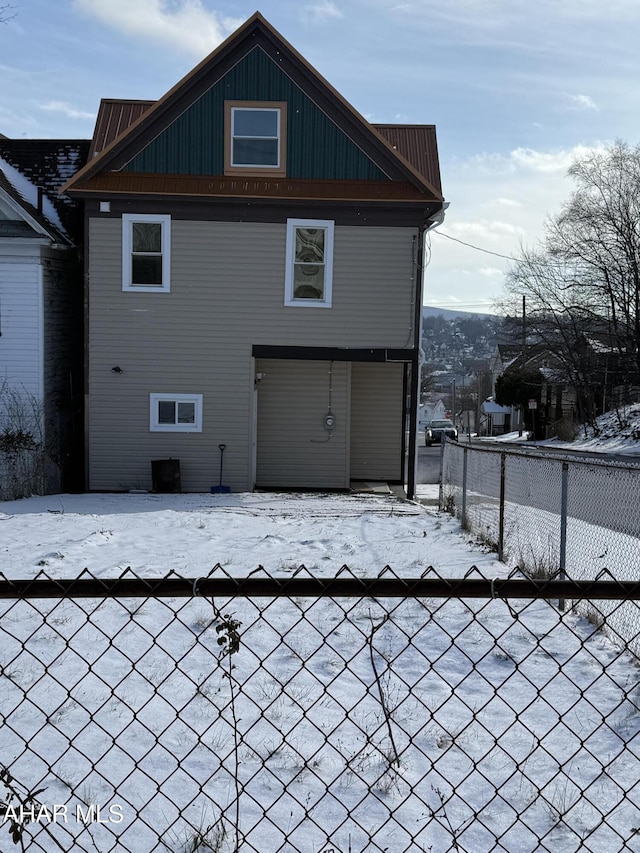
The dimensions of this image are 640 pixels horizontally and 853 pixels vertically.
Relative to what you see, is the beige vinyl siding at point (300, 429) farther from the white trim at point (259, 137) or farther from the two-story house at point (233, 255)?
the white trim at point (259, 137)

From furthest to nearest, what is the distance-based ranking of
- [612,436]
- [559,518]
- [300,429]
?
[612,436] < [300,429] < [559,518]

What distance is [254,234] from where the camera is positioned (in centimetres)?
→ 1745

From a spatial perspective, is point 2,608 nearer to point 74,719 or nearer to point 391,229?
point 74,719

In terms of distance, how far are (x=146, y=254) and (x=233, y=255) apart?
5.98 ft

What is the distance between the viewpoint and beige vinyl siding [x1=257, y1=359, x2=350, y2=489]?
18.8 meters

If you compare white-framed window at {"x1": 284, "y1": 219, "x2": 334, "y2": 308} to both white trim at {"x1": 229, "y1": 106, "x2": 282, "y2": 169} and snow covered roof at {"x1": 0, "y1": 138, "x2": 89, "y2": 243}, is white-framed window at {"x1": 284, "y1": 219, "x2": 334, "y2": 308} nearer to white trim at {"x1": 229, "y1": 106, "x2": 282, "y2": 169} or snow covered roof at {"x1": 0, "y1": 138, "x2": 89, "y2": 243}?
white trim at {"x1": 229, "y1": 106, "x2": 282, "y2": 169}

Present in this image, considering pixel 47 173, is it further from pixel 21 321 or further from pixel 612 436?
pixel 612 436

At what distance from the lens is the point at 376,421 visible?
20.5 m

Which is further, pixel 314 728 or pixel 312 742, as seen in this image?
pixel 314 728

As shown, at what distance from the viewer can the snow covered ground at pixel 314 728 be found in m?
3.62

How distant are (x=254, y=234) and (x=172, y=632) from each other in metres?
12.6

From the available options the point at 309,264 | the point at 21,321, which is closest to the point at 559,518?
the point at 309,264

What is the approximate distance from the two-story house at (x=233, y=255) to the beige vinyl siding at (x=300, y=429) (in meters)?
0.86

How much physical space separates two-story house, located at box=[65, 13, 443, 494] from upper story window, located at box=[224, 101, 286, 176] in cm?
3
